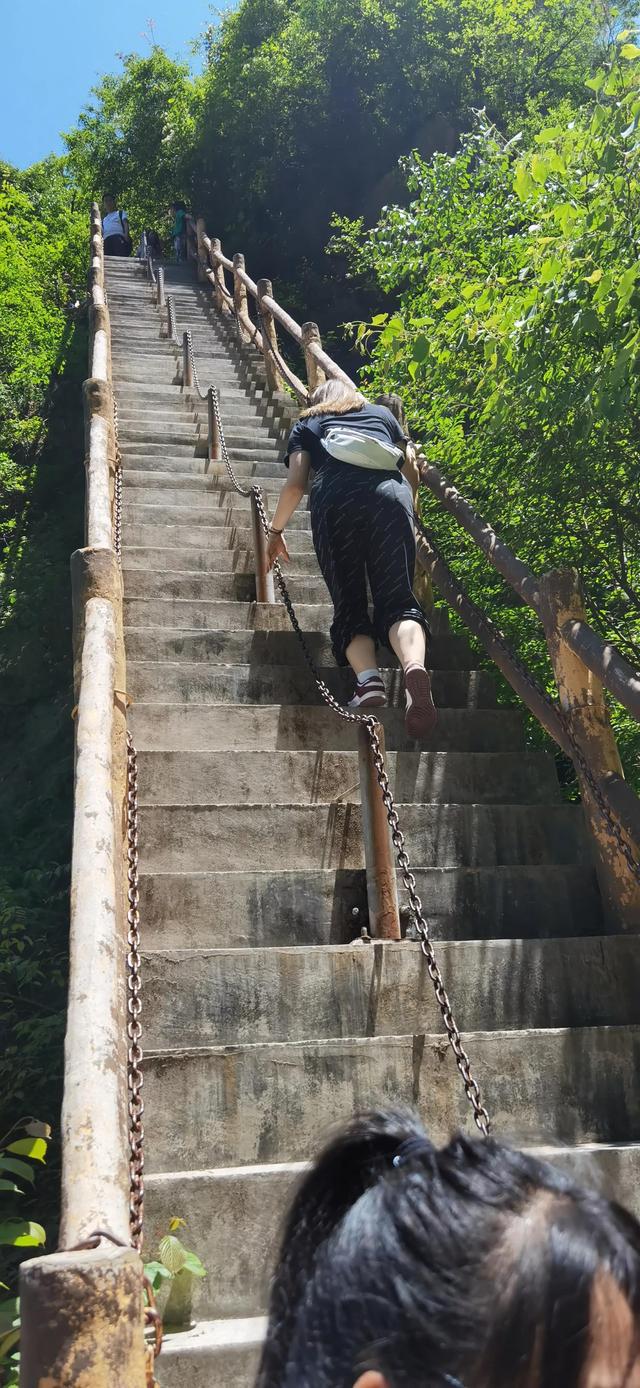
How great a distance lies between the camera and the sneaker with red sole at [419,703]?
4207 millimetres

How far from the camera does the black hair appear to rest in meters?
0.71

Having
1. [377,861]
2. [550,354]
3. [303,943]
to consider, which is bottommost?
[303,943]

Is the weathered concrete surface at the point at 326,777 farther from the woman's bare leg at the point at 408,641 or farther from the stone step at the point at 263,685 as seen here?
the stone step at the point at 263,685

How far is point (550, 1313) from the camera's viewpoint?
715mm

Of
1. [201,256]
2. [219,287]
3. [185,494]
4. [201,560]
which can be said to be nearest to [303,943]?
[201,560]

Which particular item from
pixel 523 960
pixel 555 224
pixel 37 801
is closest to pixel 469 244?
pixel 555 224

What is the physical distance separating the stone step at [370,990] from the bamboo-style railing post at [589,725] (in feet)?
1.13

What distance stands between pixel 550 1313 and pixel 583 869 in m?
3.26

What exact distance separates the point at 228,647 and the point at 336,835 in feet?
5.29

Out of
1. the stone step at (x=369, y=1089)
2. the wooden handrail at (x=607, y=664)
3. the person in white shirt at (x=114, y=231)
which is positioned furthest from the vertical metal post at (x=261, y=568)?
the person in white shirt at (x=114, y=231)

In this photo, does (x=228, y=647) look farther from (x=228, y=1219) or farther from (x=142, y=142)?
(x=142, y=142)

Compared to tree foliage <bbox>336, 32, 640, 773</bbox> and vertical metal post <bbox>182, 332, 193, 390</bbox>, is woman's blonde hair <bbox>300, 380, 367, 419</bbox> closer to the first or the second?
tree foliage <bbox>336, 32, 640, 773</bbox>

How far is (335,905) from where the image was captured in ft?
11.6

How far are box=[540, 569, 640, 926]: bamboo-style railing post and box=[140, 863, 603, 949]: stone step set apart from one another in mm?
146
